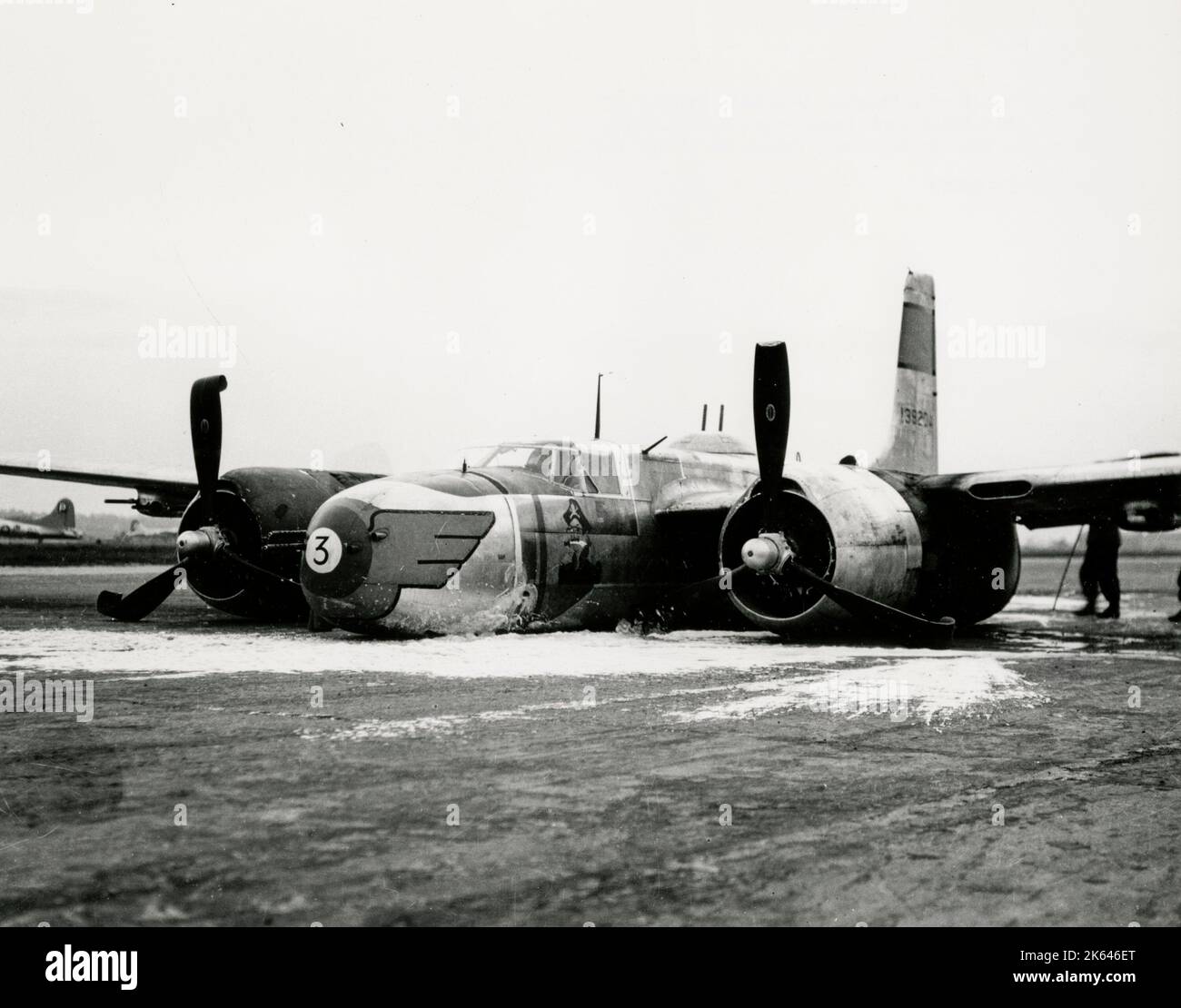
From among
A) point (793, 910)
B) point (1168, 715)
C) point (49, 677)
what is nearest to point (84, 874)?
point (793, 910)

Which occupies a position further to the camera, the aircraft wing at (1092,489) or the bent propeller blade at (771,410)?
the aircraft wing at (1092,489)

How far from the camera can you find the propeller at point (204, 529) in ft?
52.8

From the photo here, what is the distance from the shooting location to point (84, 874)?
4.23 m

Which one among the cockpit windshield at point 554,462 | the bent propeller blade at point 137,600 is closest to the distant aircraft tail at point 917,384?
the cockpit windshield at point 554,462

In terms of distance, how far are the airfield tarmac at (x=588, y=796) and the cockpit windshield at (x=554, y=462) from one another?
4533 mm

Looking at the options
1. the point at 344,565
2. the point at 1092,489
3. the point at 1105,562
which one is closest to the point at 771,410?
the point at 1092,489

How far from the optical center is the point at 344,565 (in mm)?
13109

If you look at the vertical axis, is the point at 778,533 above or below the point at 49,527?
above

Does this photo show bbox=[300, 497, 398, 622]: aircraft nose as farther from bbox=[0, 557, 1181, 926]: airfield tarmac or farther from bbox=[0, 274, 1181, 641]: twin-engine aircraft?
bbox=[0, 557, 1181, 926]: airfield tarmac

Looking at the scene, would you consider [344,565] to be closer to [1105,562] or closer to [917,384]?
[917,384]

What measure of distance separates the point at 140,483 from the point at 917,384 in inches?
494

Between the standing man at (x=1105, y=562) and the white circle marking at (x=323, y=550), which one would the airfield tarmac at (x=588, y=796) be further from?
the standing man at (x=1105, y=562)

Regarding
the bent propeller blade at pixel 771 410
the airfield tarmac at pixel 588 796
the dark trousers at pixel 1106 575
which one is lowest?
the dark trousers at pixel 1106 575
